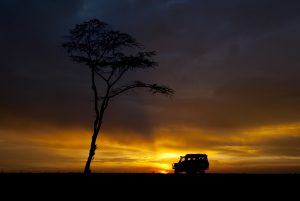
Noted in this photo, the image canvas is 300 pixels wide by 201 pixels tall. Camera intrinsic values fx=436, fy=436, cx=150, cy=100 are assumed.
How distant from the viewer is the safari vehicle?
172ft

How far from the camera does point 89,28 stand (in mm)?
44125

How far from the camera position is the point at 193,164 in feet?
174

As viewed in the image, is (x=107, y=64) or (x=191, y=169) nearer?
(x=107, y=64)

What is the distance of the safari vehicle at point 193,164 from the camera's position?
5247cm

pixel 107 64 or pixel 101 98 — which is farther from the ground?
pixel 107 64
